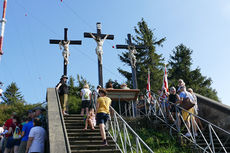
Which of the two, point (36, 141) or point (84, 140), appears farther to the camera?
point (84, 140)

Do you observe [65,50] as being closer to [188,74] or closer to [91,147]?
[91,147]

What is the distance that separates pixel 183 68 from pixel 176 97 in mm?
20991

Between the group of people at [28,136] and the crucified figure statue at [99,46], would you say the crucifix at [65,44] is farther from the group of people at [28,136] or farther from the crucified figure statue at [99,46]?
the group of people at [28,136]

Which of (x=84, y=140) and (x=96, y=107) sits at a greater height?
(x=96, y=107)

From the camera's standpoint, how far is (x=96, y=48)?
1464cm

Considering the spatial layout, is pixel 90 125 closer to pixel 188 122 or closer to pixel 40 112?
pixel 40 112

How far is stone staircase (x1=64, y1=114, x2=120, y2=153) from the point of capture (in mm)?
6102

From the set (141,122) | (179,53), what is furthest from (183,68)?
(141,122)

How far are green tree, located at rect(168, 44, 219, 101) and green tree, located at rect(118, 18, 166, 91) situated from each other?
2.09m

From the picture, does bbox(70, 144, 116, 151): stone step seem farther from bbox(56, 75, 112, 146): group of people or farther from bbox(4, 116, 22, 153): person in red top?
bbox(4, 116, 22, 153): person in red top

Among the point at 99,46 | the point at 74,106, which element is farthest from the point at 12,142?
the point at 74,106

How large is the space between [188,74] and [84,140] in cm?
2342

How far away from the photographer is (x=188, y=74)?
28.2 metres

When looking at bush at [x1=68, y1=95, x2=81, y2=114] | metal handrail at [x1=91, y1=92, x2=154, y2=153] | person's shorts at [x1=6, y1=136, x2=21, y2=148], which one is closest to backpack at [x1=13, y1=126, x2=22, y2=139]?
person's shorts at [x1=6, y1=136, x2=21, y2=148]
